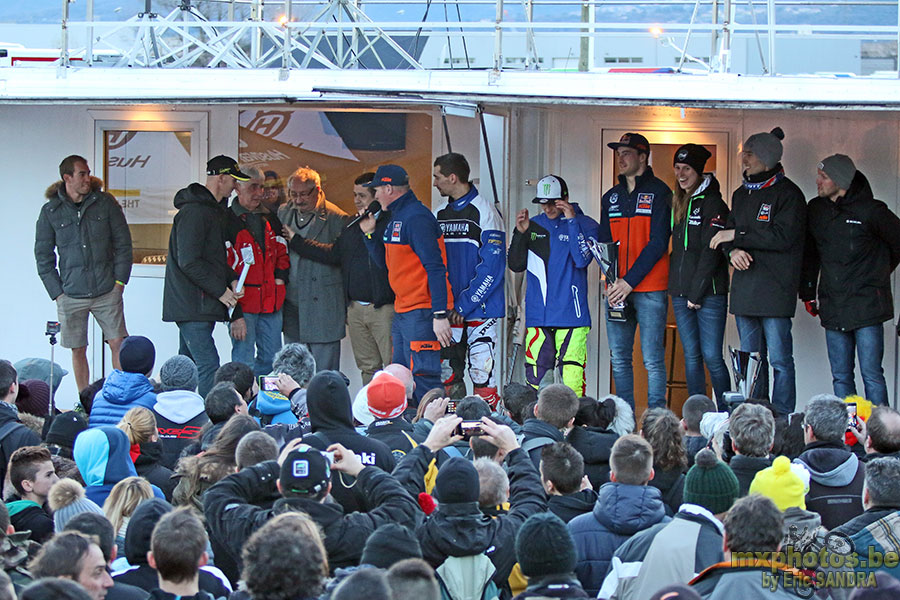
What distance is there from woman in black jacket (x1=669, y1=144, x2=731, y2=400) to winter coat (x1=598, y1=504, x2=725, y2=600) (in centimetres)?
417

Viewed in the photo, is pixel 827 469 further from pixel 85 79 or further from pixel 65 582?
pixel 85 79

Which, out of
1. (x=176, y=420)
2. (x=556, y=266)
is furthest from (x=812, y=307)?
(x=176, y=420)

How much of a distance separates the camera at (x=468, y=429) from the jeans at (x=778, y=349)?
382cm

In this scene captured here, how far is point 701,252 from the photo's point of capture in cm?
827

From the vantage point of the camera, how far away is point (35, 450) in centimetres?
483

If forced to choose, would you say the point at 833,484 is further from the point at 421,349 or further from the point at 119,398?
the point at 421,349

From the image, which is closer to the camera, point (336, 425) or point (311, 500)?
point (311, 500)

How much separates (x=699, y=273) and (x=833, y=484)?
10.8 ft

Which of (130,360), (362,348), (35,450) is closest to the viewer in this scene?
(35,450)

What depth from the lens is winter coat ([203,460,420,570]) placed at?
13.3 ft

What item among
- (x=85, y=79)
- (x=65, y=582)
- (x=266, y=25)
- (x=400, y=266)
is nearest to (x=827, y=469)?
(x=65, y=582)

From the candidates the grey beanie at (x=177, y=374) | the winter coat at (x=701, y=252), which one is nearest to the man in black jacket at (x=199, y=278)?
the grey beanie at (x=177, y=374)

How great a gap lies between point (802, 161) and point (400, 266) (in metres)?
3.26

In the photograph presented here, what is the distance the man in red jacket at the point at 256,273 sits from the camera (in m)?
8.82
